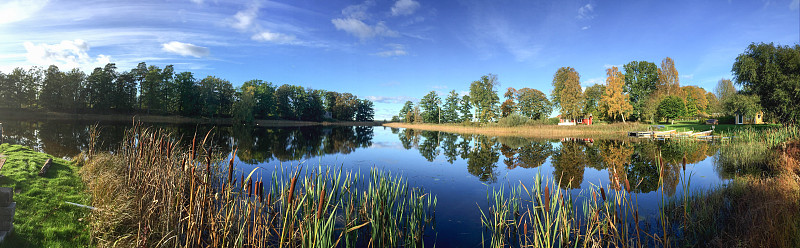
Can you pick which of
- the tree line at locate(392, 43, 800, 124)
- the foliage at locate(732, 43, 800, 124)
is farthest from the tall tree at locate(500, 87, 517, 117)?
the foliage at locate(732, 43, 800, 124)

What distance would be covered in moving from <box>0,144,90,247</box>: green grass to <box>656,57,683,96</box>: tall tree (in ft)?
223

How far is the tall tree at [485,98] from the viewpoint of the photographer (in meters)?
53.0

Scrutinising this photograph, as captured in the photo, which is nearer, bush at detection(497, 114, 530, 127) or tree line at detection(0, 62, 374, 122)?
bush at detection(497, 114, 530, 127)

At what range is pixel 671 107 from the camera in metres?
46.1

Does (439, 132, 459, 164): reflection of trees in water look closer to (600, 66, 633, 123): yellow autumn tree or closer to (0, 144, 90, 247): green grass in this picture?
(0, 144, 90, 247): green grass

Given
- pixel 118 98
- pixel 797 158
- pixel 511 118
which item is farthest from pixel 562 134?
pixel 118 98

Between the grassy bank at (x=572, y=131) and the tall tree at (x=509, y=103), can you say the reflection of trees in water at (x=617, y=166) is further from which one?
the tall tree at (x=509, y=103)

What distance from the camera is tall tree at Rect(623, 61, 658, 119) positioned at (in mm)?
49125

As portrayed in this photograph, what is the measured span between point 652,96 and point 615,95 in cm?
1179

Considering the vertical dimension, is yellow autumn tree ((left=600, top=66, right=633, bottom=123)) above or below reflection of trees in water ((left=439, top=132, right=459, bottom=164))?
above

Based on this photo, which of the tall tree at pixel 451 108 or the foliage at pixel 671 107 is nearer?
the foliage at pixel 671 107

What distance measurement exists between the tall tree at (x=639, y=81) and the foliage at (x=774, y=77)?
90.4 feet

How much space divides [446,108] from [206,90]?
5295 centimetres

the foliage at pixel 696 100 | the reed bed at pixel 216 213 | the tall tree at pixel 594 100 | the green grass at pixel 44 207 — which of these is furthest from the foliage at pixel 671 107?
the green grass at pixel 44 207
